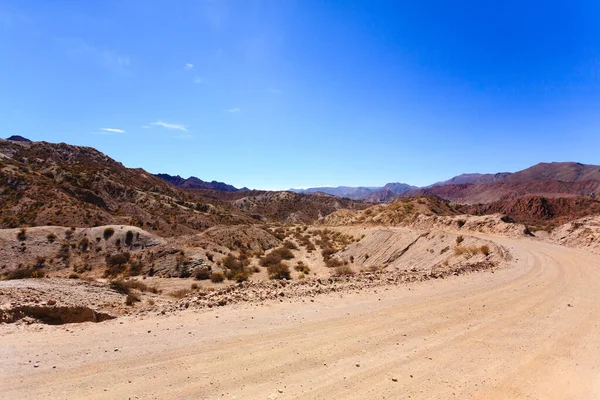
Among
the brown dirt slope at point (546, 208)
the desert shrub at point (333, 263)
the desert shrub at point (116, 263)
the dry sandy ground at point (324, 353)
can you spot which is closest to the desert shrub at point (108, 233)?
the desert shrub at point (116, 263)

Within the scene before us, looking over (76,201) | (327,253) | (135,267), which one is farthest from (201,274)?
(76,201)

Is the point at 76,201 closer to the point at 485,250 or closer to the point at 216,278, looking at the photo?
the point at 216,278

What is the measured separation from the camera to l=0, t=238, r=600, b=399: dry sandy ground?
5.85m

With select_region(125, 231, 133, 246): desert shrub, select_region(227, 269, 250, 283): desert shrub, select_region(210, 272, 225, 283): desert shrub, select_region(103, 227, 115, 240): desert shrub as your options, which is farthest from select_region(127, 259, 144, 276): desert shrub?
select_region(227, 269, 250, 283): desert shrub

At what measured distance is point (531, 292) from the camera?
12414mm

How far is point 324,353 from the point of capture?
23.9 ft

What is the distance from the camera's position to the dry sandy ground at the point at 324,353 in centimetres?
585

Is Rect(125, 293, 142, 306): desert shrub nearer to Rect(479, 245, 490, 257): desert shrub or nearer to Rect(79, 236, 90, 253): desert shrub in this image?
Rect(79, 236, 90, 253): desert shrub

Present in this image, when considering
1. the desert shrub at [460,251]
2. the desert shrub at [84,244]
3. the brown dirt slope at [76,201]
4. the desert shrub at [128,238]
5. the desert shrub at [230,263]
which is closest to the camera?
the desert shrub at [460,251]

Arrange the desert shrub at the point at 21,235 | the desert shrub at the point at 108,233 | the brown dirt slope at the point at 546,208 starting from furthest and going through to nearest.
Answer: the brown dirt slope at the point at 546,208
the desert shrub at the point at 108,233
the desert shrub at the point at 21,235

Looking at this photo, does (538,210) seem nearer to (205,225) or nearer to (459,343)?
(205,225)

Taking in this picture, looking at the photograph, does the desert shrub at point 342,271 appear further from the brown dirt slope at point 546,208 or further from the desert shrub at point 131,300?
the brown dirt slope at point 546,208

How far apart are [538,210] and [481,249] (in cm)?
9093

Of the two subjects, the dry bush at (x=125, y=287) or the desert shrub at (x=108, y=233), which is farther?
the desert shrub at (x=108, y=233)
